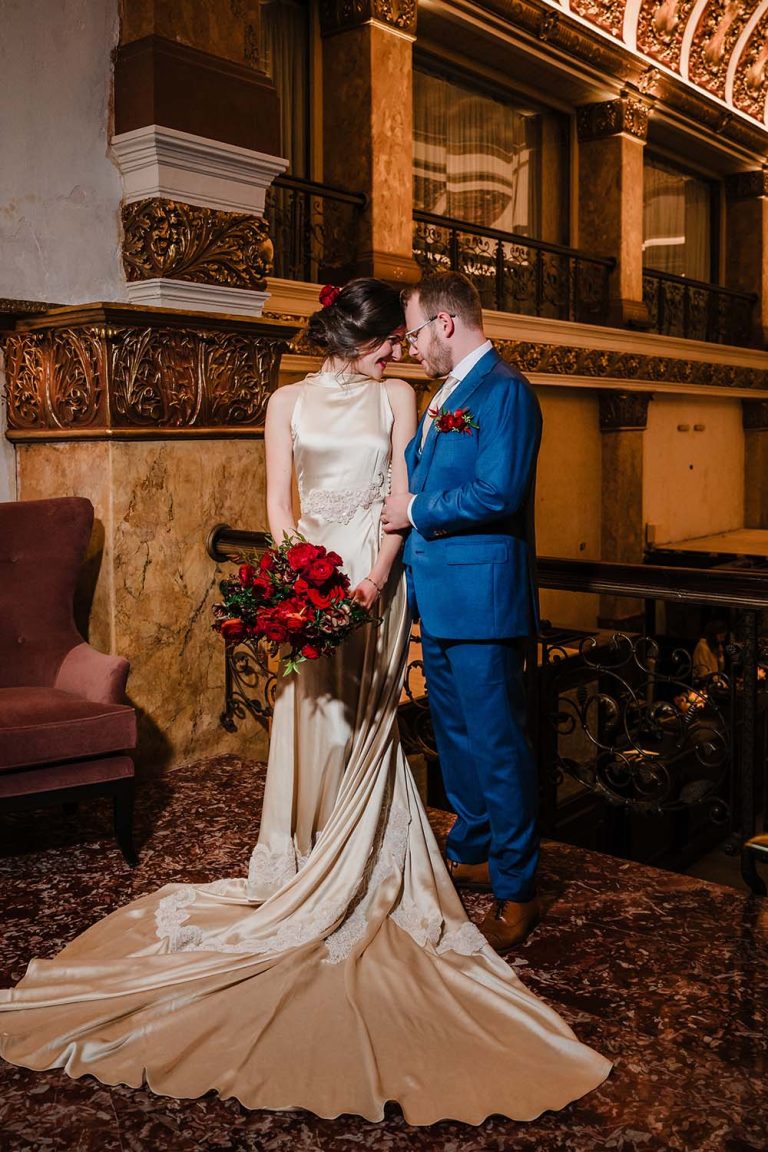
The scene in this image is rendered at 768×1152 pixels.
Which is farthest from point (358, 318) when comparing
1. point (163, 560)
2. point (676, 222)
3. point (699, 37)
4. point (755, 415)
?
point (755, 415)

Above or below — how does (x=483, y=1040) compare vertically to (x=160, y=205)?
below

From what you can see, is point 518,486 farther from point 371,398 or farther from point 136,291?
point 136,291

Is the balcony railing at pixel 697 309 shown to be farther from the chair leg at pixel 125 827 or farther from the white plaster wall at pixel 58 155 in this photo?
the chair leg at pixel 125 827

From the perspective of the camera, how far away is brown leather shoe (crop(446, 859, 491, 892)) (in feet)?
10.2

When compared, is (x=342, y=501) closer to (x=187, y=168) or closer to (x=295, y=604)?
(x=295, y=604)

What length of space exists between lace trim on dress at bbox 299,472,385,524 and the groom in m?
0.10

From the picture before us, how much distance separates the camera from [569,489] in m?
12.7

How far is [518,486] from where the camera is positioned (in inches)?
105

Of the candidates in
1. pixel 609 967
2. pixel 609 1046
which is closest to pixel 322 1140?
pixel 609 1046

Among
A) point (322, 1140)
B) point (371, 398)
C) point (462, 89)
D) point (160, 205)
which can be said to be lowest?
point (322, 1140)

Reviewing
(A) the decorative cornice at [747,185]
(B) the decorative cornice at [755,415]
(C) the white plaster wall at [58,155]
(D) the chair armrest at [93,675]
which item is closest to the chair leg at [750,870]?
(D) the chair armrest at [93,675]

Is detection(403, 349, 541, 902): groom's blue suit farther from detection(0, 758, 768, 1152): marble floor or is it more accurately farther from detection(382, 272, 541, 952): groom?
detection(0, 758, 768, 1152): marble floor

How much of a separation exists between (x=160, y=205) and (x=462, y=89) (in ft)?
26.3

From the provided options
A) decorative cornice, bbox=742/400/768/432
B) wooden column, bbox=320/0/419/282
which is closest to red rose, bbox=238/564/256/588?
wooden column, bbox=320/0/419/282
